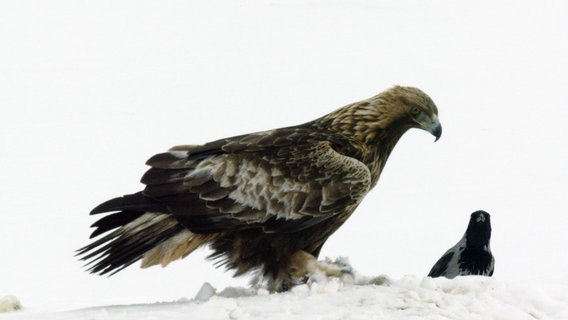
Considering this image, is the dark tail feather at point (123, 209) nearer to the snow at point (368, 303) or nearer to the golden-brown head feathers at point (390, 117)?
the snow at point (368, 303)

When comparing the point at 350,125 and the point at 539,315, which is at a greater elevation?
the point at 350,125

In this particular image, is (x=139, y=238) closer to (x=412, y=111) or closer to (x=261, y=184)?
(x=261, y=184)

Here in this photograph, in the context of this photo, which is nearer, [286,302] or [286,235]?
[286,302]

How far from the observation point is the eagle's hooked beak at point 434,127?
8.78 metres

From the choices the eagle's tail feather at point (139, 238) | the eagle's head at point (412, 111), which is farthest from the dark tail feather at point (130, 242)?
the eagle's head at point (412, 111)

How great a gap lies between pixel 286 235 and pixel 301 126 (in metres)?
1.01

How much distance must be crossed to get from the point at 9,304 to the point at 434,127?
3.79m

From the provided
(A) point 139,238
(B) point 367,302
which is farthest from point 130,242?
(B) point 367,302

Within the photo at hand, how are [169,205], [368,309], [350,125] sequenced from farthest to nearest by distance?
[350,125] < [169,205] < [368,309]

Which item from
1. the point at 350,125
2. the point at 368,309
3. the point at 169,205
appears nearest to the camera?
the point at 368,309

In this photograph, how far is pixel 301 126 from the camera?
349 inches

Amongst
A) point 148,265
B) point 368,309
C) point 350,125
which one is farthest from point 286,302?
point 350,125

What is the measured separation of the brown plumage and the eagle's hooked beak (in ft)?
2.24

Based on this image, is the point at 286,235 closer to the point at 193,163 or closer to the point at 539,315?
the point at 193,163
